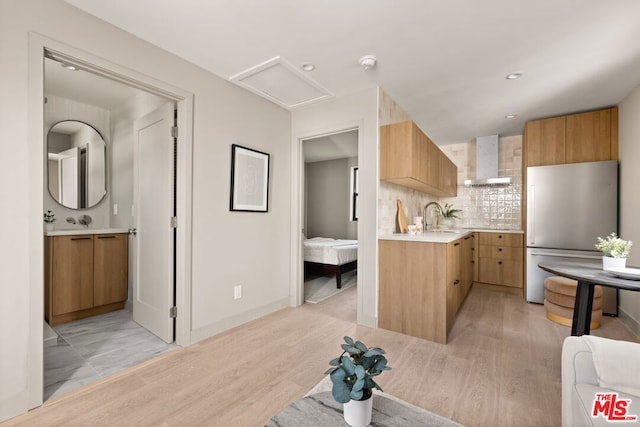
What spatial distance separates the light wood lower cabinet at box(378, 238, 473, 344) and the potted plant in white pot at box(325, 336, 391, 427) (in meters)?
1.73

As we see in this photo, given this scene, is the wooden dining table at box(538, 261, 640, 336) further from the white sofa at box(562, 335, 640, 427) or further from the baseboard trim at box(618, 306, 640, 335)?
the baseboard trim at box(618, 306, 640, 335)

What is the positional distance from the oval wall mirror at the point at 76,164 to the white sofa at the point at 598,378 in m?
4.54

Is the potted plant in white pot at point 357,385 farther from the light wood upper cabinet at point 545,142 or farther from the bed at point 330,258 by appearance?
the light wood upper cabinet at point 545,142

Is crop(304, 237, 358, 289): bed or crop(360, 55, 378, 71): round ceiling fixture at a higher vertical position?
crop(360, 55, 378, 71): round ceiling fixture

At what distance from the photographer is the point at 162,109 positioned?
2537mm

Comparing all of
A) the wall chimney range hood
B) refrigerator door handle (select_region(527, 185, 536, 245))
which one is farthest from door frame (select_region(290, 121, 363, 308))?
the wall chimney range hood

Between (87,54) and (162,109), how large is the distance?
699mm

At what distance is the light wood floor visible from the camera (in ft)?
5.21

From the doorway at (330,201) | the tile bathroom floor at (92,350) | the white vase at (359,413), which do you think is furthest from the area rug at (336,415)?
the doorway at (330,201)

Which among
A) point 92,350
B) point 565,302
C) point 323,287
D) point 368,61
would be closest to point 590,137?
point 565,302

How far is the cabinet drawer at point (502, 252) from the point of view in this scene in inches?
162

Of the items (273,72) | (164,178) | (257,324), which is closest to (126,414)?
(257,324)

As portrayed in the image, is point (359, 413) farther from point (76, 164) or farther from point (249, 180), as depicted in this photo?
point (76, 164)

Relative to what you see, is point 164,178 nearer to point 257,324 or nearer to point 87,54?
point 87,54
